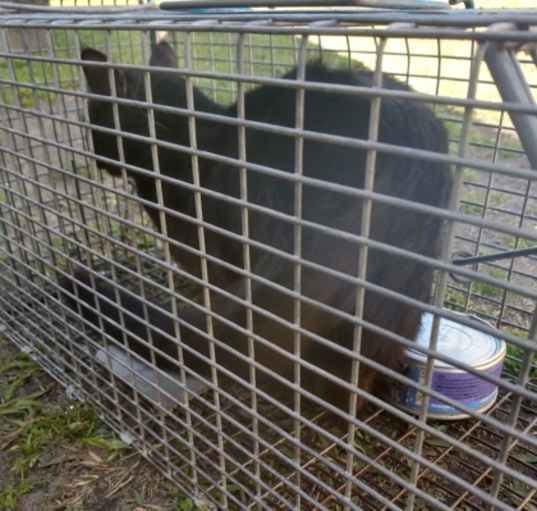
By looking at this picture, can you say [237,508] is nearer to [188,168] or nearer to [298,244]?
[298,244]

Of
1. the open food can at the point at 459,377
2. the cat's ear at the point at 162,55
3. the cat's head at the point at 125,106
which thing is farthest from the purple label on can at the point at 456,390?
the cat's ear at the point at 162,55

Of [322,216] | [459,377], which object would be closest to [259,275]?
[322,216]

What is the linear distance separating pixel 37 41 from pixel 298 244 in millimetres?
1163

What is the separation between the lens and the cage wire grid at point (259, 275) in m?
0.55

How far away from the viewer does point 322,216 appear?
1028mm

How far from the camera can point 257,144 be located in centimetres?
119

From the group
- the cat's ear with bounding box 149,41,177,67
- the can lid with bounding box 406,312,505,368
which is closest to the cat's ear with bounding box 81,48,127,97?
the cat's ear with bounding box 149,41,177,67

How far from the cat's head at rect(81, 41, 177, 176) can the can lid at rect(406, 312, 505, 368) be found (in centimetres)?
85

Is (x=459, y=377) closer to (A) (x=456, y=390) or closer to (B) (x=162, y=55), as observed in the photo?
(A) (x=456, y=390)

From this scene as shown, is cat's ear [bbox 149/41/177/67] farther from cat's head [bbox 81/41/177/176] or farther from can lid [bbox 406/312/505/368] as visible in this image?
can lid [bbox 406/312/505/368]

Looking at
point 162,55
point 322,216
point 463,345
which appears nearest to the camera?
point 322,216

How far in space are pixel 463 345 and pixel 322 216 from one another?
1.97ft

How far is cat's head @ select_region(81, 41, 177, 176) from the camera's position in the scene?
4.01 ft

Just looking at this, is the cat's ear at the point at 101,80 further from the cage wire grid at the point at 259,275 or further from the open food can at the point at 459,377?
the open food can at the point at 459,377
